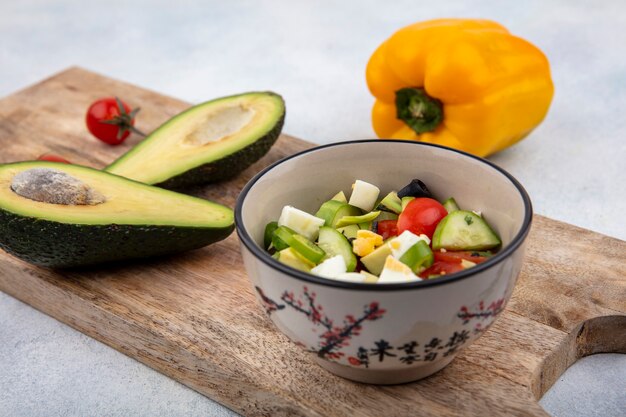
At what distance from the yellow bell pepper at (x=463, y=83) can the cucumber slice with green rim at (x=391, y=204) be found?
69 centimetres

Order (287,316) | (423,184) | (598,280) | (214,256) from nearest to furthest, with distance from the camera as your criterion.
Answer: (287,316) < (423,184) < (598,280) < (214,256)

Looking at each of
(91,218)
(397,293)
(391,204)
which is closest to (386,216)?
(391,204)

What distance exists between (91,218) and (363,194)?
530 millimetres

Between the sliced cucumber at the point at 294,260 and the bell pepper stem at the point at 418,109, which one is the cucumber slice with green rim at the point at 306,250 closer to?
the sliced cucumber at the point at 294,260

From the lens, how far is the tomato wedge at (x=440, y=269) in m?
1.33

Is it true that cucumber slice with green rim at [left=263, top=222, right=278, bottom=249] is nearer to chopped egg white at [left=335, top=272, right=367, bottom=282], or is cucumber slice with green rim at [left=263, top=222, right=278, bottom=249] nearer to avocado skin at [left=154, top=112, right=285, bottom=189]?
chopped egg white at [left=335, top=272, right=367, bottom=282]

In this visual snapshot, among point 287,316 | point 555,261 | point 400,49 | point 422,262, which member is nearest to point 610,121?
point 400,49

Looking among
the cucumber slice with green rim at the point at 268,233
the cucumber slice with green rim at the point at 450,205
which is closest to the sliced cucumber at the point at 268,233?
the cucumber slice with green rim at the point at 268,233

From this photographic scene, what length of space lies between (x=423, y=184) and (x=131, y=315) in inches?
23.9

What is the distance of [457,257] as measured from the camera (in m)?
1.38

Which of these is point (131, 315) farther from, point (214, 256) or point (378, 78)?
point (378, 78)

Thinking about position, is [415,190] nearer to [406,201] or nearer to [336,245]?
[406,201]

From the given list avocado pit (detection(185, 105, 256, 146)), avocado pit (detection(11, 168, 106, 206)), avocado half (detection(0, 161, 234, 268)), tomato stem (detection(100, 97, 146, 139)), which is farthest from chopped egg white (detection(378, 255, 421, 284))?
tomato stem (detection(100, 97, 146, 139))

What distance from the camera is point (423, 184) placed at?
5.17ft
